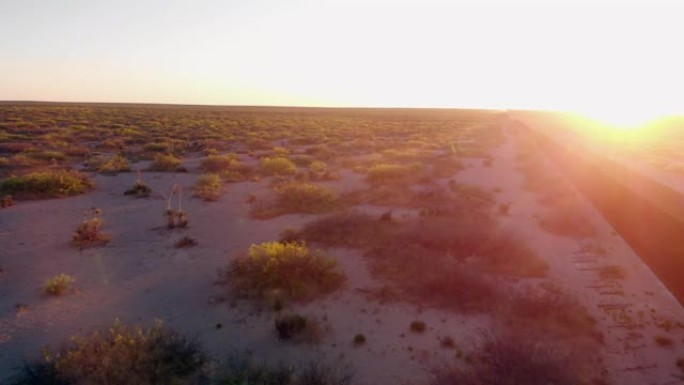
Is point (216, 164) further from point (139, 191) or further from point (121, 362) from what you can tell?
point (121, 362)

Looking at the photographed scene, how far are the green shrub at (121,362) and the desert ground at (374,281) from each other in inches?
14.1

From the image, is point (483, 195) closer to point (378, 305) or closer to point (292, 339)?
point (378, 305)

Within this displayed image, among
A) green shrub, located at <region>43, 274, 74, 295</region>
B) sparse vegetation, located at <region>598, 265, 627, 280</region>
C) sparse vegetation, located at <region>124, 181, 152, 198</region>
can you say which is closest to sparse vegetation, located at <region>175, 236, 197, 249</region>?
green shrub, located at <region>43, 274, 74, 295</region>

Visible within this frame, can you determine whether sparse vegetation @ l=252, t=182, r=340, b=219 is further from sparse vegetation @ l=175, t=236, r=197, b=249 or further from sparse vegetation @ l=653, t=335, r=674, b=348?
sparse vegetation @ l=653, t=335, r=674, b=348

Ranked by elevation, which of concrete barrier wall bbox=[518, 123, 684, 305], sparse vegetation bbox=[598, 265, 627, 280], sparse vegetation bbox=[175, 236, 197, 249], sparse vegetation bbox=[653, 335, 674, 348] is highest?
concrete barrier wall bbox=[518, 123, 684, 305]

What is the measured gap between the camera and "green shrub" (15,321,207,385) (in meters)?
7.09

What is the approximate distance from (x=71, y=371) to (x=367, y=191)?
14898 millimetres

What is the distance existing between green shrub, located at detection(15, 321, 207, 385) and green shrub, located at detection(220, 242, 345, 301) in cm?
251

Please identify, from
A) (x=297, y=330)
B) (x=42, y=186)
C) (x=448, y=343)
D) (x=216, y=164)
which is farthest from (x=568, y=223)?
(x=42, y=186)

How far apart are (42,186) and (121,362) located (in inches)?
587

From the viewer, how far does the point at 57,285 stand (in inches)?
412

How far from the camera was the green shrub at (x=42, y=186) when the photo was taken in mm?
18906

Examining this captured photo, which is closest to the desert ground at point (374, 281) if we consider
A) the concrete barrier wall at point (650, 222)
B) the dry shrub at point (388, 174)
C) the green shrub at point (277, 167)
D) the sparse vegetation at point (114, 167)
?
the dry shrub at point (388, 174)

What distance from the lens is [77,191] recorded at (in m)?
20.0
